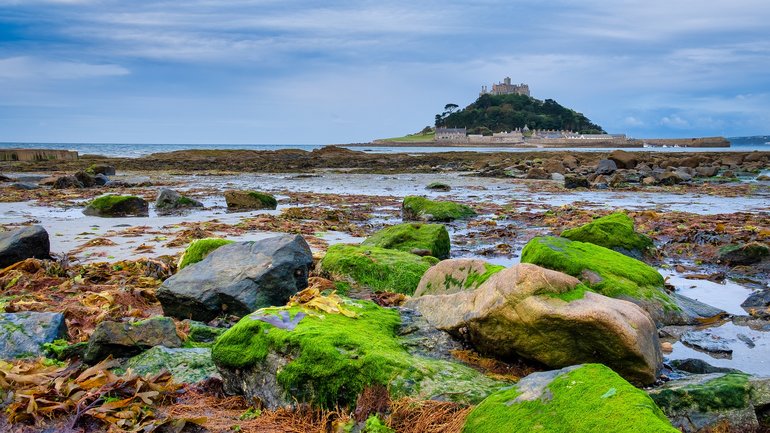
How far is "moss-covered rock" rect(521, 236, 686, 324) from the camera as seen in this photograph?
6266mm

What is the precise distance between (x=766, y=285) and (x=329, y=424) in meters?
6.83

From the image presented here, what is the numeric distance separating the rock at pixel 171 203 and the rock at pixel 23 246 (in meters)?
7.63

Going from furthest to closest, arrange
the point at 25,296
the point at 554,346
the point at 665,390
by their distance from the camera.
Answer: the point at 25,296 < the point at 554,346 < the point at 665,390

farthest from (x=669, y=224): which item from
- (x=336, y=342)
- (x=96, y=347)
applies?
(x=96, y=347)

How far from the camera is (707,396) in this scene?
3.76 metres

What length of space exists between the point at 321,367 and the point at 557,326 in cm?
184

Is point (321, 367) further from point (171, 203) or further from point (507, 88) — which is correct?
point (507, 88)

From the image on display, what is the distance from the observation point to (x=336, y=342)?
3.98 m

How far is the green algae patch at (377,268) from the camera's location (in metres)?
7.41

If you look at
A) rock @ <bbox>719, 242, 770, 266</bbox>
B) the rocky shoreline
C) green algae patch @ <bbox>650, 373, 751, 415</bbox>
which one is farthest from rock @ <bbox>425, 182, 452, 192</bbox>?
green algae patch @ <bbox>650, 373, 751, 415</bbox>

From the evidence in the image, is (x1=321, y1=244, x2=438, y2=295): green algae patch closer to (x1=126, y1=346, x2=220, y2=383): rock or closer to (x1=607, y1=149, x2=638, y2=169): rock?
(x1=126, y1=346, x2=220, y2=383): rock

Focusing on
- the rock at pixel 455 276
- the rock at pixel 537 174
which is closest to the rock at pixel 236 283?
the rock at pixel 455 276

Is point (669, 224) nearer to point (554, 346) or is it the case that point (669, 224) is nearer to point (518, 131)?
point (554, 346)

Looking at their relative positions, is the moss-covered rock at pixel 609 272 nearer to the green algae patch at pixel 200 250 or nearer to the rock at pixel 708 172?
the green algae patch at pixel 200 250
